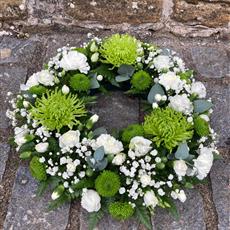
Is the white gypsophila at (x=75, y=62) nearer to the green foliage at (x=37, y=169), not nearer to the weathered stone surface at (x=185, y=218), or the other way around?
the green foliage at (x=37, y=169)

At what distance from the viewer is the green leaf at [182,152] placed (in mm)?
1405

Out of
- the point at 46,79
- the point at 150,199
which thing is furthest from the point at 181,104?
the point at 46,79

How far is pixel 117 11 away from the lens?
77.3 inches

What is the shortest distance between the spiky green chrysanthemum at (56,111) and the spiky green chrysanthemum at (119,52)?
19 cm

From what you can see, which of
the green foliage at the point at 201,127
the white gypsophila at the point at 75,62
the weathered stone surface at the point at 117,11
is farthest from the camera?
the weathered stone surface at the point at 117,11

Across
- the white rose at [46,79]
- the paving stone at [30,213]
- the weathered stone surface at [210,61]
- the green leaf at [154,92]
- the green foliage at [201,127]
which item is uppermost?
the white rose at [46,79]

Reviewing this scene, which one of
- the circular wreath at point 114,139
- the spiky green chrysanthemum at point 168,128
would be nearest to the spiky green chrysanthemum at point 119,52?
the circular wreath at point 114,139

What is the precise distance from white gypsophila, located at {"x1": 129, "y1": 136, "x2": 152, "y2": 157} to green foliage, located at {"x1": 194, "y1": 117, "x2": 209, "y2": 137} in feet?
0.52

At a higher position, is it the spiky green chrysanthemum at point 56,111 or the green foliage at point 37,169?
the spiky green chrysanthemum at point 56,111

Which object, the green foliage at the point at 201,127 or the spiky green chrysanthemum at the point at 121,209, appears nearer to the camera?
the spiky green chrysanthemum at the point at 121,209

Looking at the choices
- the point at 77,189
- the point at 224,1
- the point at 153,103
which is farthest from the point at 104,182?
the point at 224,1

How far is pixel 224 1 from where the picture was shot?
6.40 ft

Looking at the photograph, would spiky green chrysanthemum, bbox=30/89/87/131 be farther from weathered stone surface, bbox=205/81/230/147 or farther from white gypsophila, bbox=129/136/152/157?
weathered stone surface, bbox=205/81/230/147

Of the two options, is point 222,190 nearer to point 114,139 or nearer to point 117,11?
point 114,139
